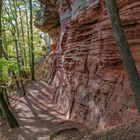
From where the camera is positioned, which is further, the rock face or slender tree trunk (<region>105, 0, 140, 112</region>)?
the rock face

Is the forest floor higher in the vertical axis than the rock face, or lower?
lower

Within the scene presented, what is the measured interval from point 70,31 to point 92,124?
625 centimetres

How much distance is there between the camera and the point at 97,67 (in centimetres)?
1375

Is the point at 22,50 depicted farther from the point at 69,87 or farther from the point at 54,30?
the point at 69,87

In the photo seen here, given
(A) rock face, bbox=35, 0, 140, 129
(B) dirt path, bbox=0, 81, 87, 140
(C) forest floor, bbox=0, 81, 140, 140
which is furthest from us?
(B) dirt path, bbox=0, 81, 87, 140

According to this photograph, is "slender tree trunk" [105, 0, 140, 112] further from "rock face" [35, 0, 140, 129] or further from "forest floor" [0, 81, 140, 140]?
"rock face" [35, 0, 140, 129]

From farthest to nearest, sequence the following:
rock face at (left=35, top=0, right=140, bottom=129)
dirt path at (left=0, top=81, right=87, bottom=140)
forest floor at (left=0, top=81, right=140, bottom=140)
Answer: dirt path at (left=0, top=81, right=87, bottom=140), rock face at (left=35, top=0, right=140, bottom=129), forest floor at (left=0, top=81, right=140, bottom=140)

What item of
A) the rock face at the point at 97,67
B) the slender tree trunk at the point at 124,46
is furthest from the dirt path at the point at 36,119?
the slender tree trunk at the point at 124,46

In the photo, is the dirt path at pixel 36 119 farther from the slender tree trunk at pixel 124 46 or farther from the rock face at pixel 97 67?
the slender tree trunk at pixel 124 46

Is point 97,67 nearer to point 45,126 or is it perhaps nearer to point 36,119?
point 45,126

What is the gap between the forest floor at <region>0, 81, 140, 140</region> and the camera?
8.61 metres

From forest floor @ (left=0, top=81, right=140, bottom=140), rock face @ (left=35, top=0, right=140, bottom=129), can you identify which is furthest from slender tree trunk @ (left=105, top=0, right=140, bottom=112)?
rock face @ (left=35, top=0, right=140, bottom=129)

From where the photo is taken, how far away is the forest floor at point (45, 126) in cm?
861

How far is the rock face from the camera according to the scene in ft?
36.4
